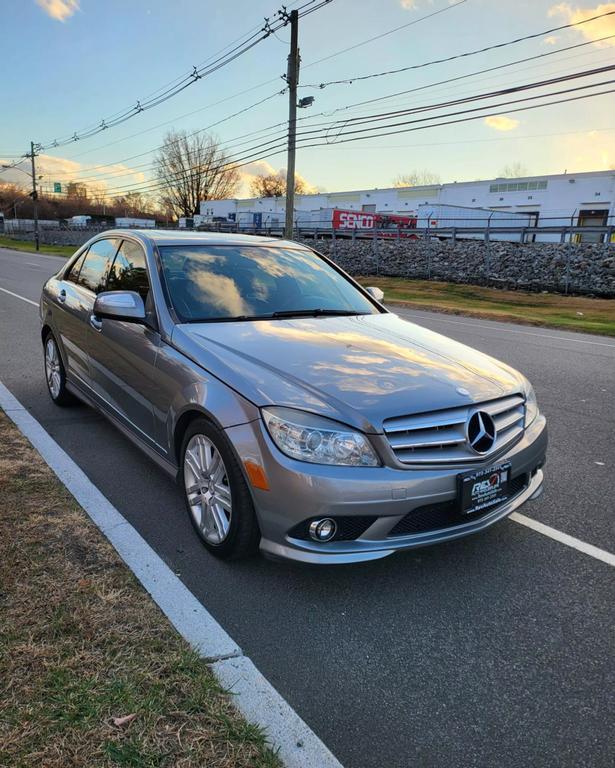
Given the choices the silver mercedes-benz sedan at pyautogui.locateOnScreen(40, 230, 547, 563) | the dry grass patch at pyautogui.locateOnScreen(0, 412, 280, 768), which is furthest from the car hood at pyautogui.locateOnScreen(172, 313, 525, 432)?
the dry grass patch at pyautogui.locateOnScreen(0, 412, 280, 768)

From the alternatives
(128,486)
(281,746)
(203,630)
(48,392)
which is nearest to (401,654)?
(281,746)

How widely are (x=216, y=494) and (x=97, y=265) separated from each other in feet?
9.30

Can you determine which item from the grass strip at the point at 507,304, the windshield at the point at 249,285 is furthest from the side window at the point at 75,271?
the grass strip at the point at 507,304

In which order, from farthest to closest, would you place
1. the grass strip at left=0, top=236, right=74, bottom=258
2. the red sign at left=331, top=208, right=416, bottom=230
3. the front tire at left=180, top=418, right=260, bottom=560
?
the red sign at left=331, top=208, right=416, bottom=230
the grass strip at left=0, top=236, right=74, bottom=258
the front tire at left=180, top=418, right=260, bottom=560

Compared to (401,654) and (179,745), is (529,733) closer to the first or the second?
(401,654)

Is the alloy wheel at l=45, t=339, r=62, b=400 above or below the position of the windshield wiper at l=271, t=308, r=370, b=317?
below

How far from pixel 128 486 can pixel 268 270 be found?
1.82m

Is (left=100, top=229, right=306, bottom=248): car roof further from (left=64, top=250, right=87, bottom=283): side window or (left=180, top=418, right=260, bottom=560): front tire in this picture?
→ (left=180, top=418, right=260, bottom=560): front tire

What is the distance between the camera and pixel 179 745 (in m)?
1.89

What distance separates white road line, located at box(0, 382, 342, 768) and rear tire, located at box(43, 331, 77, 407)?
5.33 ft

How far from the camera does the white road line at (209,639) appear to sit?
6.48 ft

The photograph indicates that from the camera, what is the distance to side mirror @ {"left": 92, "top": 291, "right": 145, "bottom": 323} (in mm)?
3631

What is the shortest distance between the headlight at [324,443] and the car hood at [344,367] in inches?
2.1

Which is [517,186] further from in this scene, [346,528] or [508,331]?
[346,528]
